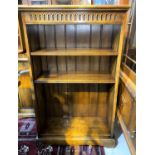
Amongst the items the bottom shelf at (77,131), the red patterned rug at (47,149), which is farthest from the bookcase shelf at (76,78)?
the red patterned rug at (47,149)

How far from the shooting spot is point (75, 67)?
1.73 meters

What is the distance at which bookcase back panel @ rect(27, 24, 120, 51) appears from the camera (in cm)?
152

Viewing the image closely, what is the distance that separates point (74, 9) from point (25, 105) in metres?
1.52

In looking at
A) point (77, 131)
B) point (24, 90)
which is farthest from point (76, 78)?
point (24, 90)

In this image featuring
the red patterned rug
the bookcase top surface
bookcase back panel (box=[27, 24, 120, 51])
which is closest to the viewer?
the bookcase top surface

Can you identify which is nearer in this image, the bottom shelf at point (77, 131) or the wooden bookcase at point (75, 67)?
the wooden bookcase at point (75, 67)

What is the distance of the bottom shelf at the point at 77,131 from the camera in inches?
66.7

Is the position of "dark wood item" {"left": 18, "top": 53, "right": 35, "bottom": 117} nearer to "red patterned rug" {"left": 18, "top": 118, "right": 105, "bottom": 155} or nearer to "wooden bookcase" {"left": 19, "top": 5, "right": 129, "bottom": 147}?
"wooden bookcase" {"left": 19, "top": 5, "right": 129, "bottom": 147}

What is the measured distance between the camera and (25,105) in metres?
2.11

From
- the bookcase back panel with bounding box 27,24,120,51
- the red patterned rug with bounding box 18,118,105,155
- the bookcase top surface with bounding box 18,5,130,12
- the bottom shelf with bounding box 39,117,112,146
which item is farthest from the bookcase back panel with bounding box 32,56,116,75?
the red patterned rug with bounding box 18,118,105,155

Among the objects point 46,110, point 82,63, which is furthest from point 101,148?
point 82,63

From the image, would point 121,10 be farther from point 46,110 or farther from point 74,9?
point 46,110

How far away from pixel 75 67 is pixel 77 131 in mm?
788

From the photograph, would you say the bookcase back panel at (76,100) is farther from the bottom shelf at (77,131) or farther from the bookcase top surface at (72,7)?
the bookcase top surface at (72,7)
